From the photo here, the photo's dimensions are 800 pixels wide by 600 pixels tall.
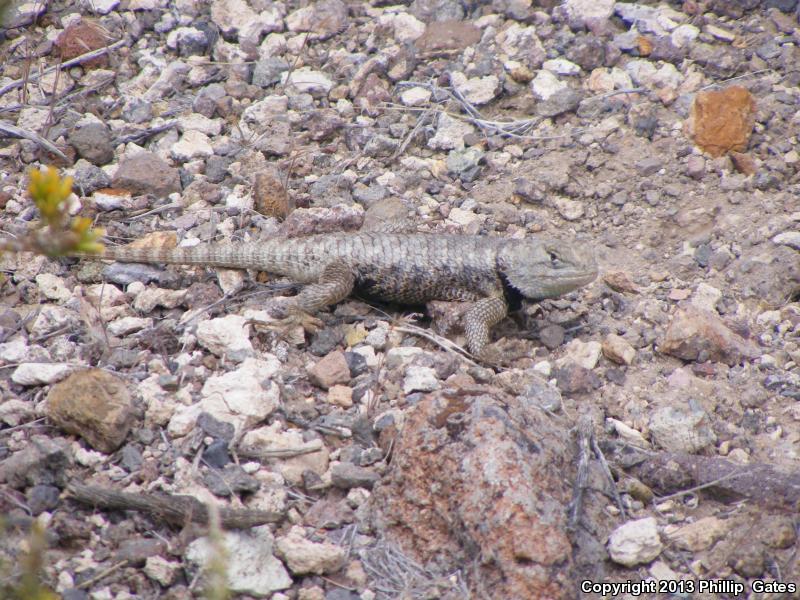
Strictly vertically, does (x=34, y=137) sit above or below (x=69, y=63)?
below

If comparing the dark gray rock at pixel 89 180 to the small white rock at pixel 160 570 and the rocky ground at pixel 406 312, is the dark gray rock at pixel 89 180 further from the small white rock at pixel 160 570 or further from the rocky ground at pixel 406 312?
the small white rock at pixel 160 570

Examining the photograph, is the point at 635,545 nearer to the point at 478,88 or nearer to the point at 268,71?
the point at 478,88

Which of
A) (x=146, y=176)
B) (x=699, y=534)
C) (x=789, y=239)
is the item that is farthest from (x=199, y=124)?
(x=699, y=534)

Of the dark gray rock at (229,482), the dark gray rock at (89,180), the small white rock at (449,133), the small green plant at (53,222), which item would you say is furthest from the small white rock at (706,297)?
the dark gray rock at (89,180)

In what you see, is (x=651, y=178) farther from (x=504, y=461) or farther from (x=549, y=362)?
(x=504, y=461)

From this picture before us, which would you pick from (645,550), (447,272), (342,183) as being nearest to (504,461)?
(645,550)
